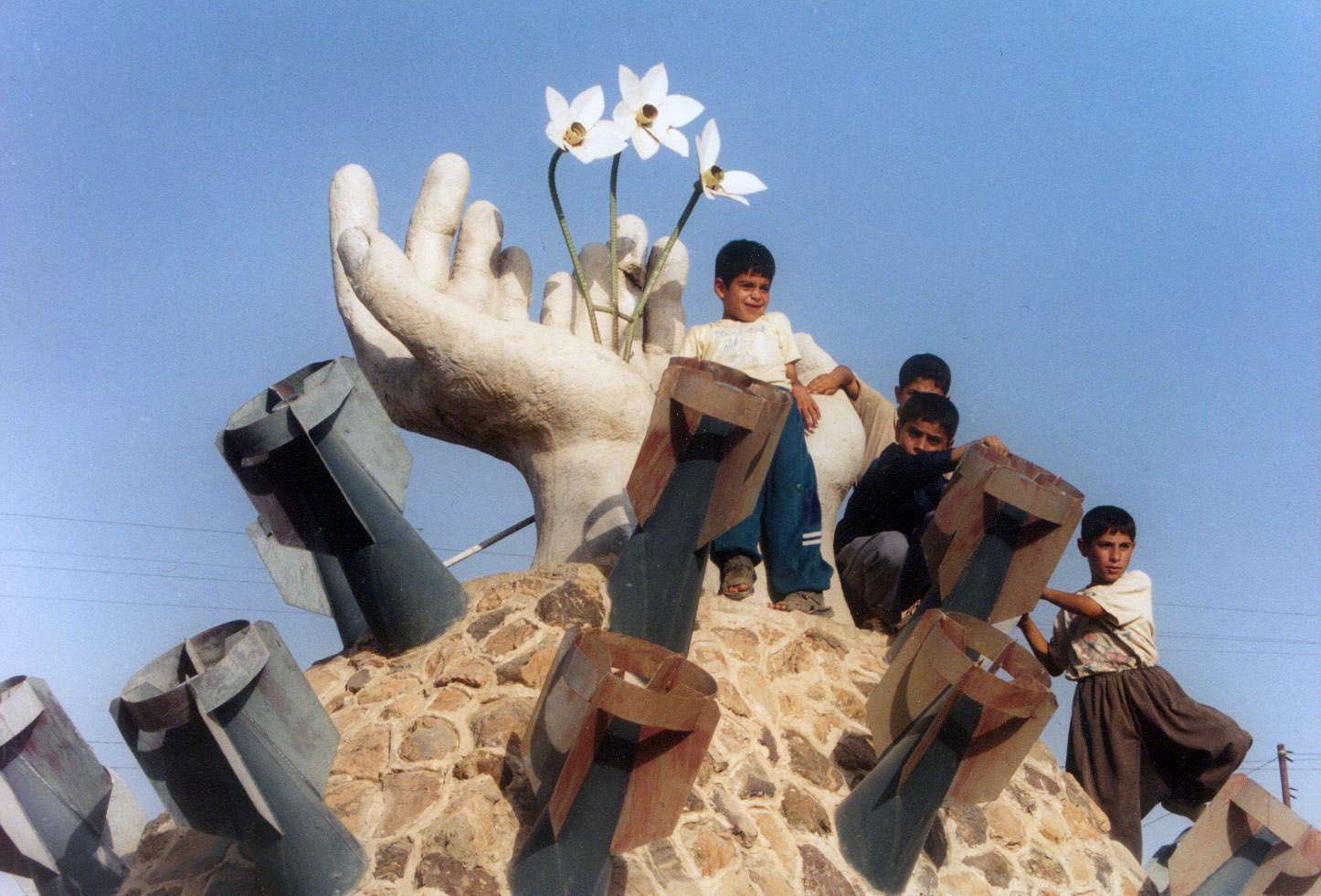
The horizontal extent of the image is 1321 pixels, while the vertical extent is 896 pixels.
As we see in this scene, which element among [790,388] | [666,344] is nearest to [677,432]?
[790,388]

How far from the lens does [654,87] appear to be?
7699mm

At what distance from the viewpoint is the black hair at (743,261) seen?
24.1ft

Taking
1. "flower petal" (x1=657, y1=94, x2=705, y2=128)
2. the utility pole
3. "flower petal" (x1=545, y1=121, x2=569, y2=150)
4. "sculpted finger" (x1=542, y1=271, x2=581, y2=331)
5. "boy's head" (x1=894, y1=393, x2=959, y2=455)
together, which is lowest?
the utility pole

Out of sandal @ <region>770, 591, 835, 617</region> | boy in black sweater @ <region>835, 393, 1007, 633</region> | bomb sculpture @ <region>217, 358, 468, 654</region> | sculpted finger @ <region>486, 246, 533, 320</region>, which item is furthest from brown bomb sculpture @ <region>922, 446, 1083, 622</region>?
sculpted finger @ <region>486, 246, 533, 320</region>

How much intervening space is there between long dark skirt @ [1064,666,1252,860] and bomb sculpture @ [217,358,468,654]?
2893 millimetres

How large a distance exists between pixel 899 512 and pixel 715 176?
1974 mm

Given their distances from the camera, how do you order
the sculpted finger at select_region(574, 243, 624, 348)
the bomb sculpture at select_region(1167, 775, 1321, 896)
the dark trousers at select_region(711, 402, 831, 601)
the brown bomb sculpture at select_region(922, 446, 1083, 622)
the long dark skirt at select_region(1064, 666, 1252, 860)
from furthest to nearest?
the sculpted finger at select_region(574, 243, 624, 348)
the dark trousers at select_region(711, 402, 831, 601)
the long dark skirt at select_region(1064, 666, 1252, 860)
the brown bomb sculpture at select_region(922, 446, 1083, 622)
the bomb sculpture at select_region(1167, 775, 1321, 896)

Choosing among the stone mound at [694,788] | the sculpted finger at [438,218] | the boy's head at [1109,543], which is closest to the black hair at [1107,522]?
the boy's head at [1109,543]

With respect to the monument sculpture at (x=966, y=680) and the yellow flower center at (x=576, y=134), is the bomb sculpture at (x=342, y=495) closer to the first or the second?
the monument sculpture at (x=966, y=680)

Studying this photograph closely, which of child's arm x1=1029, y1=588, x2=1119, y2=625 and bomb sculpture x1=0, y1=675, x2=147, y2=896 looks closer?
bomb sculpture x1=0, y1=675, x2=147, y2=896

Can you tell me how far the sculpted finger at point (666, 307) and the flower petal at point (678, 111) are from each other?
0.84 metres

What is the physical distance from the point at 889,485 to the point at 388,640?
2476 mm

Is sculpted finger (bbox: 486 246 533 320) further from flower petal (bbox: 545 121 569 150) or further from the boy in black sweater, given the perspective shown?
the boy in black sweater

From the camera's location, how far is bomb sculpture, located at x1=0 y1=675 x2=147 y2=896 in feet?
18.6
